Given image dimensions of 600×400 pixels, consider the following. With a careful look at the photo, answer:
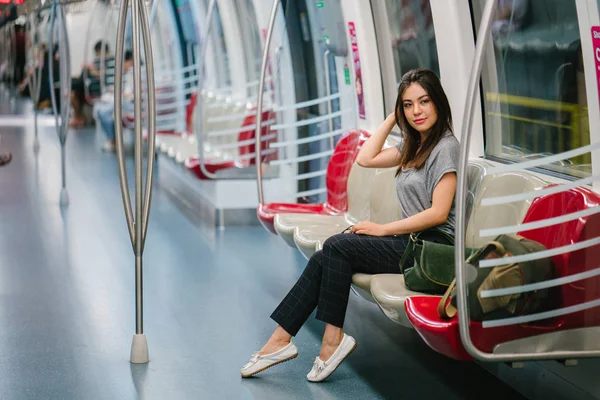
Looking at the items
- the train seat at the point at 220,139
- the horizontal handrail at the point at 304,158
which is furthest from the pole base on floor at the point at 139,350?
the train seat at the point at 220,139

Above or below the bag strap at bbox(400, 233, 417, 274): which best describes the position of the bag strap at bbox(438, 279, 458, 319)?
below

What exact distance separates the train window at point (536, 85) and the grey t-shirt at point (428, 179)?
0.47 meters

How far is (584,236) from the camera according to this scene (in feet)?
12.3

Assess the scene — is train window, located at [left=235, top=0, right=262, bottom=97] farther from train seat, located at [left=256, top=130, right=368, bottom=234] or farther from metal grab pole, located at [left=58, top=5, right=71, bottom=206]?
train seat, located at [left=256, top=130, right=368, bottom=234]

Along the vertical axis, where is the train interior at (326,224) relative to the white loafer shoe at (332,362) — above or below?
above

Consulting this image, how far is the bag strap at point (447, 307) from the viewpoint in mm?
3855

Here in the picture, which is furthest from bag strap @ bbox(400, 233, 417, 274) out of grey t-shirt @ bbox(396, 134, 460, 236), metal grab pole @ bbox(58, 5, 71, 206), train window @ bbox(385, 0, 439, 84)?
metal grab pole @ bbox(58, 5, 71, 206)

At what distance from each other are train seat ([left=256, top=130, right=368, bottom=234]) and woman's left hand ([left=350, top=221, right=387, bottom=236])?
1548 millimetres

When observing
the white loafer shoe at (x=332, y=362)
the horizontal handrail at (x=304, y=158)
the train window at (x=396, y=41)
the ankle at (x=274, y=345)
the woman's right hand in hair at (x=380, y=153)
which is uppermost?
the train window at (x=396, y=41)

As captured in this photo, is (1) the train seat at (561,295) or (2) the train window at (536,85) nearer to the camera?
(1) the train seat at (561,295)

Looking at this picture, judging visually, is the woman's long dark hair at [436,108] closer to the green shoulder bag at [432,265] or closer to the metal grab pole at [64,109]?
the green shoulder bag at [432,265]

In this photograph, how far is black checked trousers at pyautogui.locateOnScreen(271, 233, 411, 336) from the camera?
A: 4715 mm

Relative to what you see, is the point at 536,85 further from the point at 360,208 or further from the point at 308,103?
the point at 308,103

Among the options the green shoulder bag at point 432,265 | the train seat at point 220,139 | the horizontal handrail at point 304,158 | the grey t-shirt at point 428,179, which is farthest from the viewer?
the train seat at point 220,139
